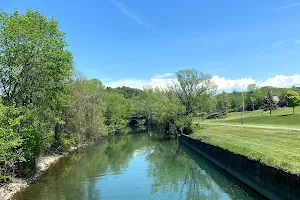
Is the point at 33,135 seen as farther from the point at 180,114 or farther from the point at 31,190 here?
the point at 180,114

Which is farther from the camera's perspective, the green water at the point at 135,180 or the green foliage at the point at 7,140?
the green water at the point at 135,180

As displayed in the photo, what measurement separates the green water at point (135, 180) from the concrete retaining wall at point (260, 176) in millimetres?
752

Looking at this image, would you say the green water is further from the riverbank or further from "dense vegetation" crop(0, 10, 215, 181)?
"dense vegetation" crop(0, 10, 215, 181)

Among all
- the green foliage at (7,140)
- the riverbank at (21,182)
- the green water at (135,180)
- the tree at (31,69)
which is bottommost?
the green water at (135,180)

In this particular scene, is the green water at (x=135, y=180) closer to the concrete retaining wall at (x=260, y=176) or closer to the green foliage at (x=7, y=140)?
the concrete retaining wall at (x=260, y=176)

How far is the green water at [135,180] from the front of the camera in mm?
21422

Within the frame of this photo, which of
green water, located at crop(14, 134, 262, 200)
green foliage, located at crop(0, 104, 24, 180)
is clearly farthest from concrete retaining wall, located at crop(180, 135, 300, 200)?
green foliage, located at crop(0, 104, 24, 180)

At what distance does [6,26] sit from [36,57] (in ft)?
11.0

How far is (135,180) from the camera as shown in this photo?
1048 inches

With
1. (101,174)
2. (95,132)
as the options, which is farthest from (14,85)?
(95,132)

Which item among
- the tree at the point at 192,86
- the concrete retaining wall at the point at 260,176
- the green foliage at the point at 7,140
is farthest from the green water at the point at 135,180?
the tree at the point at 192,86

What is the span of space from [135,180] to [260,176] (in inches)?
458

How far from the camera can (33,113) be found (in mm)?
25734

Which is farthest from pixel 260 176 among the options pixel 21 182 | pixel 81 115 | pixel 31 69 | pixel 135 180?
pixel 81 115
